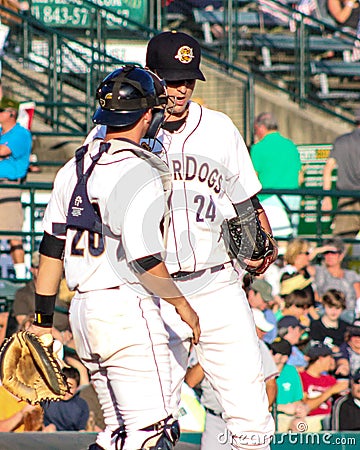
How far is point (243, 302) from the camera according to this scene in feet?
16.7

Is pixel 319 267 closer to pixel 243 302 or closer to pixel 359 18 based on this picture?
pixel 243 302

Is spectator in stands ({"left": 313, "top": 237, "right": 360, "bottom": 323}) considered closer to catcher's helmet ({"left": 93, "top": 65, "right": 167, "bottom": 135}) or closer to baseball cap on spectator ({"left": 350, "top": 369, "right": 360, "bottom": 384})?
baseball cap on spectator ({"left": 350, "top": 369, "right": 360, "bottom": 384})

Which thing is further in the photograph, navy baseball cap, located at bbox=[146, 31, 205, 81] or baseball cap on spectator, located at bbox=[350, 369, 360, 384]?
baseball cap on spectator, located at bbox=[350, 369, 360, 384]

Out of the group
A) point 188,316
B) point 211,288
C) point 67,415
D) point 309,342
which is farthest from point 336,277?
point 188,316

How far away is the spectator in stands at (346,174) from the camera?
34.1 ft

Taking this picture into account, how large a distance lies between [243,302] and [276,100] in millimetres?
8479

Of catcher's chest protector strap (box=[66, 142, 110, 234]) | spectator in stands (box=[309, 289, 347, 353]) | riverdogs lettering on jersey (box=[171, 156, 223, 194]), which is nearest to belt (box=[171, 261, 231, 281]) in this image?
riverdogs lettering on jersey (box=[171, 156, 223, 194])

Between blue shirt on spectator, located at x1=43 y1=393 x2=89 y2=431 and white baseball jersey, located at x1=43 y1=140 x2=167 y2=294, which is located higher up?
white baseball jersey, located at x1=43 y1=140 x2=167 y2=294

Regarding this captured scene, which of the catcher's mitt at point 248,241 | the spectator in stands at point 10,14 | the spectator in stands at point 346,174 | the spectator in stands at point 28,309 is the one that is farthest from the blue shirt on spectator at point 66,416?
the spectator in stands at point 10,14

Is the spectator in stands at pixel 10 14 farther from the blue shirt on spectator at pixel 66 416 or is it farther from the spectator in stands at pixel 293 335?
the blue shirt on spectator at pixel 66 416

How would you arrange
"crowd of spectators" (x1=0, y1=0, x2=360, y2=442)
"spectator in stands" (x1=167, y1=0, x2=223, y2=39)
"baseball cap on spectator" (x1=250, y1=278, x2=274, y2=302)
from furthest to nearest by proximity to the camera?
"spectator in stands" (x1=167, y1=0, x2=223, y2=39), "baseball cap on spectator" (x1=250, y1=278, x2=274, y2=302), "crowd of spectators" (x1=0, y1=0, x2=360, y2=442)

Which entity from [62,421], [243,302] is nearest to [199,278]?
[243,302]

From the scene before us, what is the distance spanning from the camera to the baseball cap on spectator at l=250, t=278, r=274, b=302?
8.38 m

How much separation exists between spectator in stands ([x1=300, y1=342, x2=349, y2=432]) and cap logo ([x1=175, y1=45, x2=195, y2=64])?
11.5ft
